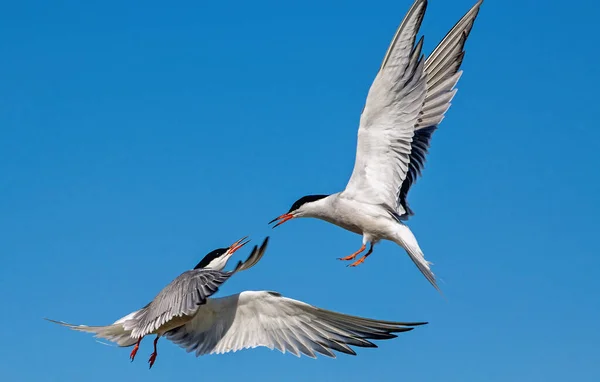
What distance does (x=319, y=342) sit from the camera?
8805 mm

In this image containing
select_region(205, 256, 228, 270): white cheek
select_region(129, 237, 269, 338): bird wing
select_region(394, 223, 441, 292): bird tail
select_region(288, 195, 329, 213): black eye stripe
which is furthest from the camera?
select_region(288, 195, 329, 213): black eye stripe

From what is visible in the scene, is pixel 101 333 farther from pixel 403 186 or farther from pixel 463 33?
pixel 463 33

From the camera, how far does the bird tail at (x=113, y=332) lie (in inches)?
349

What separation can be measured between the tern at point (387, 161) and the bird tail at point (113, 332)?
7.19ft

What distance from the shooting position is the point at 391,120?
31.5 ft

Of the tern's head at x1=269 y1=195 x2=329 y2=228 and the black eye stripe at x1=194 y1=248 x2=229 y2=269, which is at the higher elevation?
the tern's head at x1=269 y1=195 x2=329 y2=228

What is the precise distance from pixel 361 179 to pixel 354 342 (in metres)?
1.86

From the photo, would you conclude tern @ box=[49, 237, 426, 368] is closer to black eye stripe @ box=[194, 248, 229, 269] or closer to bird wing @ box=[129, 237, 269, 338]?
black eye stripe @ box=[194, 248, 229, 269]

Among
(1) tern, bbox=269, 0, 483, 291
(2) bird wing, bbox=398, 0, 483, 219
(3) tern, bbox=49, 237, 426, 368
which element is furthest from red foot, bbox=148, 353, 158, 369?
(2) bird wing, bbox=398, 0, 483, 219

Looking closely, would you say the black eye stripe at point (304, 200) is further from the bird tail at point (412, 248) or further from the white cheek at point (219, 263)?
the white cheek at point (219, 263)

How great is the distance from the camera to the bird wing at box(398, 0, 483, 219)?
35.4 ft

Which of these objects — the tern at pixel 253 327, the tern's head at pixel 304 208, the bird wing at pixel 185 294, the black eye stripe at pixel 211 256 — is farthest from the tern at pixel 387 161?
the bird wing at pixel 185 294

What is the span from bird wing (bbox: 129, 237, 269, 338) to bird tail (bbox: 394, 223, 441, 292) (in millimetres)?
1736

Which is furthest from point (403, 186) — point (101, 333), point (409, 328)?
point (101, 333)
